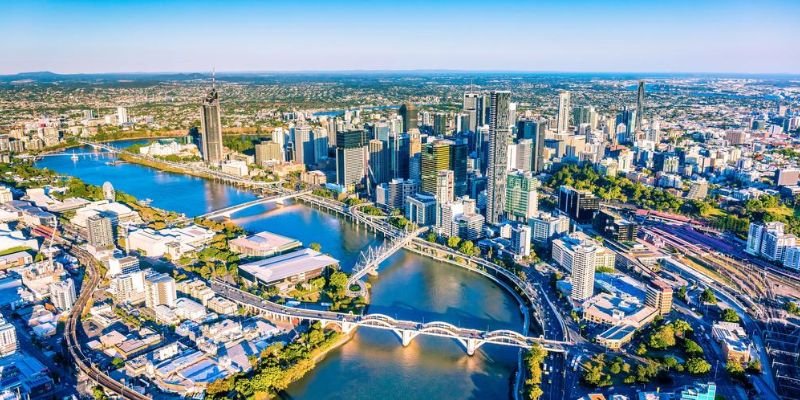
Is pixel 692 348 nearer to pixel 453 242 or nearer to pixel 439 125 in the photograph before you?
pixel 453 242

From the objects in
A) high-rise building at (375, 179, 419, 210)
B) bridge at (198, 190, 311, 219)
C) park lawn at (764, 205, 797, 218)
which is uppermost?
high-rise building at (375, 179, 419, 210)

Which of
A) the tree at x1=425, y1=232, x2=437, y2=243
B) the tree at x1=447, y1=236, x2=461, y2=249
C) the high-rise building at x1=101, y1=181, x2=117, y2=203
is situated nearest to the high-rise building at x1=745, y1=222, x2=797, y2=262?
the tree at x1=447, y1=236, x2=461, y2=249

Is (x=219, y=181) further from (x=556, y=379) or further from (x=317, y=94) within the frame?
(x=317, y=94)

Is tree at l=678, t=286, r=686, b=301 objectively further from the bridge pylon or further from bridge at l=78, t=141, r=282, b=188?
bridge at l=78, t=141, r=282, b=188

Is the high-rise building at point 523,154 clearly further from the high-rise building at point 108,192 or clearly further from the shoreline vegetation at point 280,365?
the high-rise building at point 108,192

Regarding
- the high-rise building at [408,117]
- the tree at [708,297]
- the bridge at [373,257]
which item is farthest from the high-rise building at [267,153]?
the tree at [708,297]

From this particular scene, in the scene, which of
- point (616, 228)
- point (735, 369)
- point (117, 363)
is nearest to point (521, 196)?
point (616, 228)

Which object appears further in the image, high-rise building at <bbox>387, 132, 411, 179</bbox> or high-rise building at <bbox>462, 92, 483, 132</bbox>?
high-rise building at <bbox>462, 92, 483, 132</bbox>

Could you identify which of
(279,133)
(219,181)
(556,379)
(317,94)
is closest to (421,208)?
(556,379)
